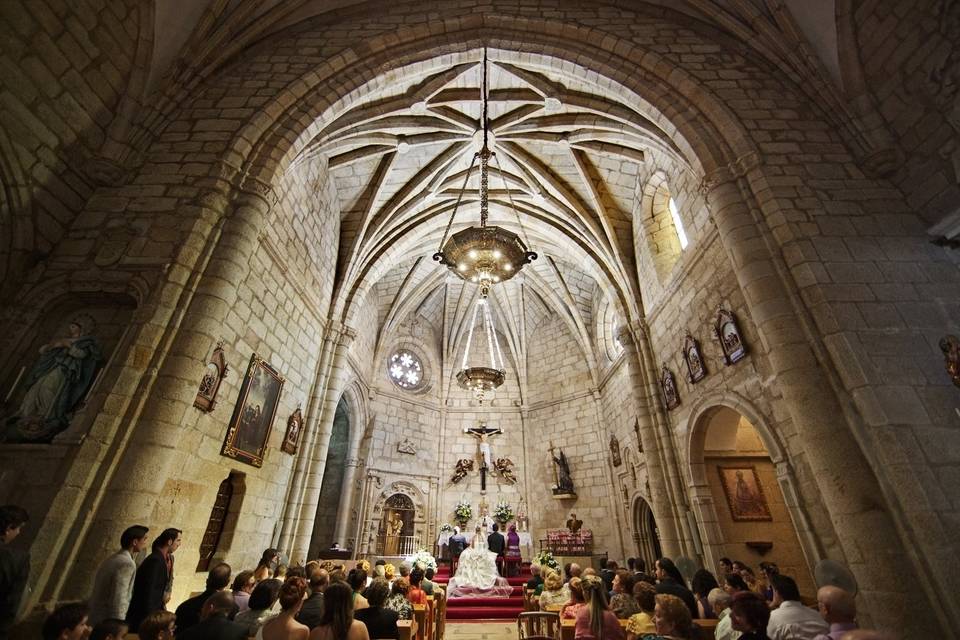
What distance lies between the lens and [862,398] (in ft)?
12.5

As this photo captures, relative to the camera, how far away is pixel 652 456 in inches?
320

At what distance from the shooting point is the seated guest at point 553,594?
16.6ft

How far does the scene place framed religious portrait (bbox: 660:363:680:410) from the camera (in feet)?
25.5

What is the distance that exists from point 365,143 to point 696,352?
24.6 ft

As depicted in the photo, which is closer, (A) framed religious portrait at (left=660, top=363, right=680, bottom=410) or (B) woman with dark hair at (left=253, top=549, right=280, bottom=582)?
(B) woman with dark hair at (left=253, top=549, right=280, bottom=582)

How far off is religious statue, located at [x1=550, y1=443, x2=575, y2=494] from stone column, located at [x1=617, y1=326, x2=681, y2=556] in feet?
14.9

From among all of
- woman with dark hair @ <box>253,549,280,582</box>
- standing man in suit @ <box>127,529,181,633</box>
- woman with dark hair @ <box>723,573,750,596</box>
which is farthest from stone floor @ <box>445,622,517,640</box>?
standing man in suit @ <box>127,529,181,633</box>

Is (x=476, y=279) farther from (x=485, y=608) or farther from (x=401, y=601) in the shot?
(x=485, y=608)

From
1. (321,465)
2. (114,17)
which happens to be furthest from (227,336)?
(114,17)

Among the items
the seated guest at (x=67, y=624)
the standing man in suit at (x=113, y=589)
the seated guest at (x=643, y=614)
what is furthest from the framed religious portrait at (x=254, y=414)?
the seated guest at (x=643, y=614)

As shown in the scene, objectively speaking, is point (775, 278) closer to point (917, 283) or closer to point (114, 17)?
point (917, 283)

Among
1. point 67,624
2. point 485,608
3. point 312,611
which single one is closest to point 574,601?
point 312,611

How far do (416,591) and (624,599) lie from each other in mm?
2317

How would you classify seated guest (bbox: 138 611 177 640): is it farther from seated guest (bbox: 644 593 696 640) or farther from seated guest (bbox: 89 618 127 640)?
seated guest (bbox: 644 593 696 640)
